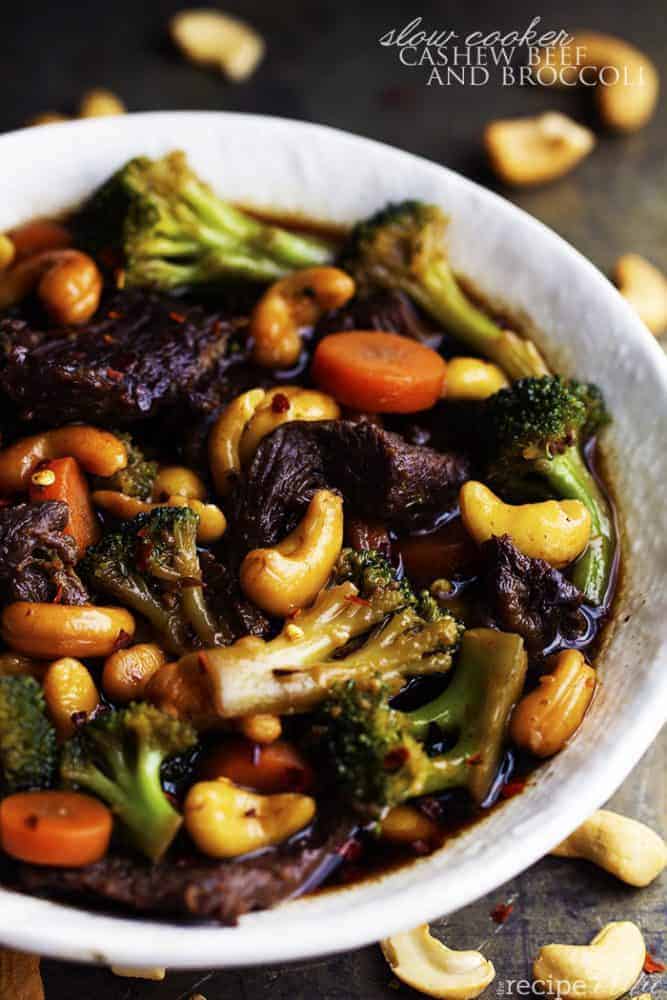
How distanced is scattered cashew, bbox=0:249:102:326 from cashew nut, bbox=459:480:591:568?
1.23 meters

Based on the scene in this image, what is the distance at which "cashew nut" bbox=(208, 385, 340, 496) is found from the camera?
311 centimetres

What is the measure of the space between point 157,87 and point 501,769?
11.5ft

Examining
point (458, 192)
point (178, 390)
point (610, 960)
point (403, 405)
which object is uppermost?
point (458, 192)

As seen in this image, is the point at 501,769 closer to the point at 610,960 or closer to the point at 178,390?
the point at 610,960

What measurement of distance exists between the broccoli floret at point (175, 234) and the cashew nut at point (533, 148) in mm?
1336

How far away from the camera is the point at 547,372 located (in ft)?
11.4

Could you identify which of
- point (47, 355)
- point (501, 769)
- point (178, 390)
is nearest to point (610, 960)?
point (501, 769)

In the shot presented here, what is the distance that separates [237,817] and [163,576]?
0.63 m

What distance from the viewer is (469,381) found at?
10.9 feet

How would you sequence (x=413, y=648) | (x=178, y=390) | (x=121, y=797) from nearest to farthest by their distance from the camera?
(x=121, y=797) < (x=413, y=648) < (x=178, y=390)

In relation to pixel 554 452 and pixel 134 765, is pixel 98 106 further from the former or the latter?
pixel 134 765

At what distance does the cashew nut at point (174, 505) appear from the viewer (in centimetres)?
296

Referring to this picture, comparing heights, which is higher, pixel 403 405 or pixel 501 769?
pixel 403 405

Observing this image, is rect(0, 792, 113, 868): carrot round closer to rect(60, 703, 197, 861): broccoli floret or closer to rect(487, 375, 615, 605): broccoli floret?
rect(60, 703, 197, 861): broccoli floret
